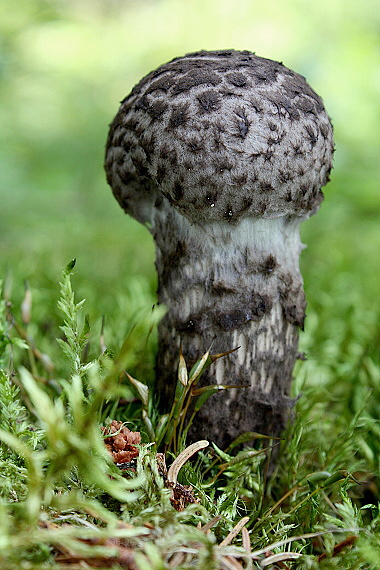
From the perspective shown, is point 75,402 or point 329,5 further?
point 329,5

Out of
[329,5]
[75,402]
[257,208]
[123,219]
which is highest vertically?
[329,5]

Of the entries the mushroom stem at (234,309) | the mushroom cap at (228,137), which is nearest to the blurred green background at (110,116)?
the mushroom stem at (234,309)

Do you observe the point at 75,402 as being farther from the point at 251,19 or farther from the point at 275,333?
the point at 251,19

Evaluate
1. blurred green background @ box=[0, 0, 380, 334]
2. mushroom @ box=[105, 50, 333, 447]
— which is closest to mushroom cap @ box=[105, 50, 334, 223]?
mushroom @ box=[105, 50, 333, 447]

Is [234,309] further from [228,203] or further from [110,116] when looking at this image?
[110,116]

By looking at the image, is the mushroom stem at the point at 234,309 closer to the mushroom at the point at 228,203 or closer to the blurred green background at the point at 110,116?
the mushroom at the point at 228,203

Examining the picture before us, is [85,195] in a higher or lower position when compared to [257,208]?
higher

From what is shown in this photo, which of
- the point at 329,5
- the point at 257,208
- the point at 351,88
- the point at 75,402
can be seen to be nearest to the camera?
the point at 75,402

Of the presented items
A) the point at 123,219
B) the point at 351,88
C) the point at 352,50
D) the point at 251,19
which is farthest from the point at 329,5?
the point at 123,219
